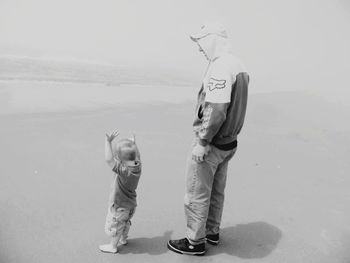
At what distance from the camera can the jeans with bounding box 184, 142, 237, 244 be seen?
10.9 feet

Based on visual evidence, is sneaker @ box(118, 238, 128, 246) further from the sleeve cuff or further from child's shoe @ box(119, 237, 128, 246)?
the sleeve cuff

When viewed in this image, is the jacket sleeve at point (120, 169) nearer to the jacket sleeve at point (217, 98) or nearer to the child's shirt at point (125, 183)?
the child's shirt at point (125, 183)

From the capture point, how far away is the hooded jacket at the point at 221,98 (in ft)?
9.77

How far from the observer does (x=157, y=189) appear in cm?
493

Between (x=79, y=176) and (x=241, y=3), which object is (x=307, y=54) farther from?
(x=79, y=176)

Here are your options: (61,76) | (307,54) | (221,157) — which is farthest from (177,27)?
(221,157)

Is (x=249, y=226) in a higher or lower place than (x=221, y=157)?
lower

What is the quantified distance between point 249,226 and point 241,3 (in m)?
59.4

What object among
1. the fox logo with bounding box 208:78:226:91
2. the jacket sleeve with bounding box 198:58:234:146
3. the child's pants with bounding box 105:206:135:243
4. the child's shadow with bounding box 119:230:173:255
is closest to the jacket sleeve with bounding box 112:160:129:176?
the child's pants with bounding box 105:206:135:243

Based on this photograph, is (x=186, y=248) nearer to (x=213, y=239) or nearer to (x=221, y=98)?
(x=213, y=239)

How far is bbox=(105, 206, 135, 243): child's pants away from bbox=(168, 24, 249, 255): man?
1.60 feet

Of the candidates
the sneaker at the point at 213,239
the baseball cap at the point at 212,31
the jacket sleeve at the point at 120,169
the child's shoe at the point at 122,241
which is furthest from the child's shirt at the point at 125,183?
the baseball cap at the point at 212,31

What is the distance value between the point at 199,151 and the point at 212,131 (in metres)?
0.22

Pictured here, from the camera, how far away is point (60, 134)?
21.8 feet
